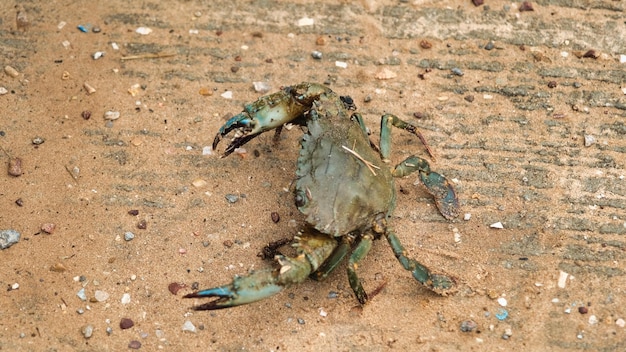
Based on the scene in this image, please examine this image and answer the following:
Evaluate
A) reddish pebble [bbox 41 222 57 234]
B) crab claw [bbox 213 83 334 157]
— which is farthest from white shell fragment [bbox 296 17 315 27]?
reddish pebble [bbox 41 222 57 234]

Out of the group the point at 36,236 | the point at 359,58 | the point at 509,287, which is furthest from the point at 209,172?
the point at 509,287

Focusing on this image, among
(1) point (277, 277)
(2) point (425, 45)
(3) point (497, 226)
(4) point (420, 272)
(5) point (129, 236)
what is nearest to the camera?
(1) point (277, 277)

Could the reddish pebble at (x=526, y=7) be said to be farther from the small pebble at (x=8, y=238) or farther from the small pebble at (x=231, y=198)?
the small pebble at (x=8, y=238)

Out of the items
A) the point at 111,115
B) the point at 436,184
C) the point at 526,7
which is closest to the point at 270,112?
the point at 436,184

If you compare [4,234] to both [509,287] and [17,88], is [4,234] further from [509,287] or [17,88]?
[509,287]

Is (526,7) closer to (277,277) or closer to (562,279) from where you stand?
(562,279)

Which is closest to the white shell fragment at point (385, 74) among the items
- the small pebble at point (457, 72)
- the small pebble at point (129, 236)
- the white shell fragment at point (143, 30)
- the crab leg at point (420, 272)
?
the small pebble at point (457, 72)
